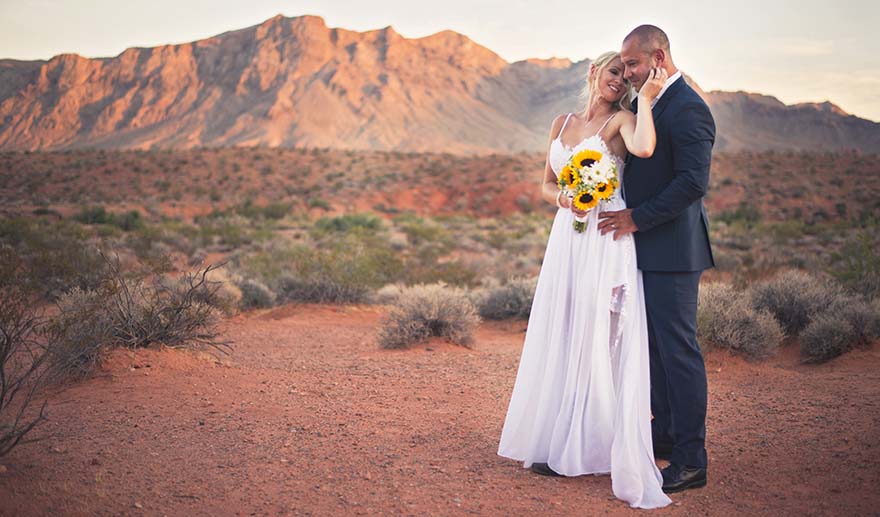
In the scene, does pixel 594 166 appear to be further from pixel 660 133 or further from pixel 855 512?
pixel 855 512

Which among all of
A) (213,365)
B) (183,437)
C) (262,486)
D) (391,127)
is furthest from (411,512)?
(391,127)

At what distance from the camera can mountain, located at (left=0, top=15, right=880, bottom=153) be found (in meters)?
88.2

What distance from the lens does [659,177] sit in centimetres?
375

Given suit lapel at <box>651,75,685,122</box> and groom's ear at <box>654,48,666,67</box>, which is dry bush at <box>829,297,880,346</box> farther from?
groom's ear at <box>654,48,666,67</box>

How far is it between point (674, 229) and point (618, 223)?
0.97 ft

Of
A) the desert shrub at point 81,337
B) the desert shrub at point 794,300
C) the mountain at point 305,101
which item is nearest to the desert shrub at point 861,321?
the desert shrub at point 794,300

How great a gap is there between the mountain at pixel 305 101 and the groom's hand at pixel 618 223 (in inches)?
3182

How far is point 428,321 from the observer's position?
841 cm

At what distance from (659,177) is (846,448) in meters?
2.20

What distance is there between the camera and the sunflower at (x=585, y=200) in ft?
12.5

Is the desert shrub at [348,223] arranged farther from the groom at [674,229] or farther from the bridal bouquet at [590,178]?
the groom at [674,229]

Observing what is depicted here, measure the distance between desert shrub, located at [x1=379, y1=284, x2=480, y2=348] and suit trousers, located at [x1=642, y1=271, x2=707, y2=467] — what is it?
4.67 meters

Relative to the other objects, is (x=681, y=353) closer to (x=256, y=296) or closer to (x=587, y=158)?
(x=587, y=158)

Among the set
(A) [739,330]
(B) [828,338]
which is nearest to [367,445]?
(A) [739,330]
